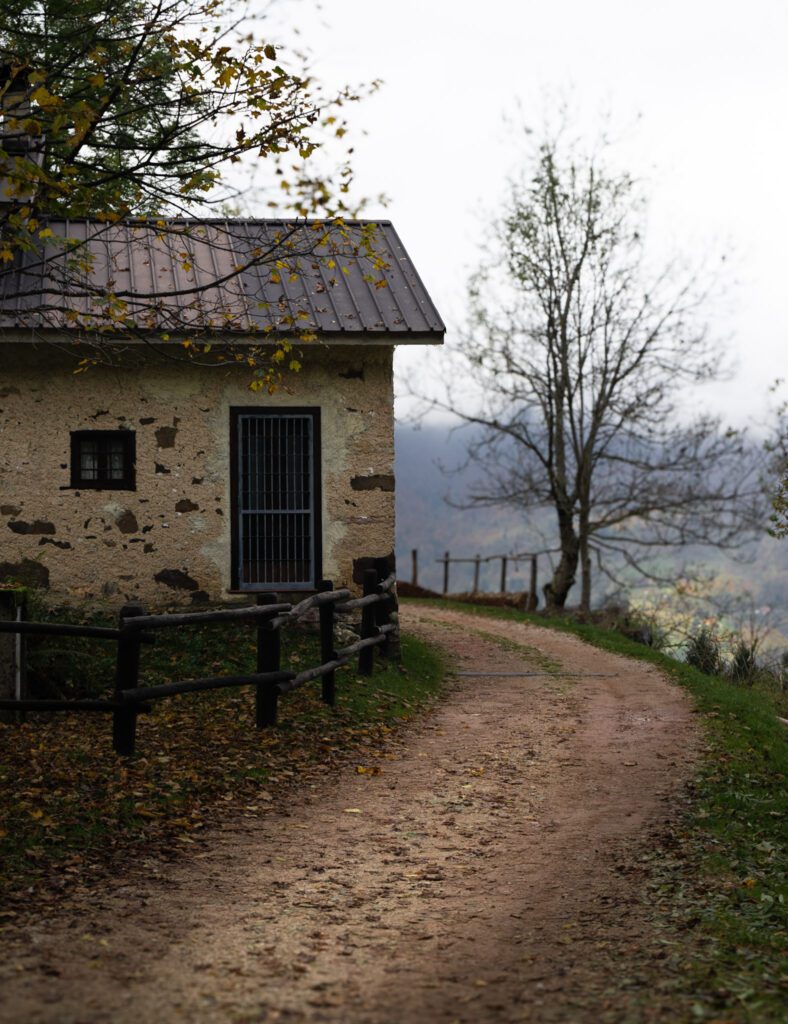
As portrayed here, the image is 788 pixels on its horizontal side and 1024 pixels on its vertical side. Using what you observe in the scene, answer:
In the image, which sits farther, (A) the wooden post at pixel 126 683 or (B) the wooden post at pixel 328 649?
(B) the wooden post at pixel 328 649

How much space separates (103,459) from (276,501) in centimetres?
208

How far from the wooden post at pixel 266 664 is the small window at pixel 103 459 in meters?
4.01

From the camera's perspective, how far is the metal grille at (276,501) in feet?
43.3

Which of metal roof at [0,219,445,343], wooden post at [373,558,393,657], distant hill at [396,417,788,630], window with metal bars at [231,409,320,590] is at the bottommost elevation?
distant hill at [396,417,788,630]

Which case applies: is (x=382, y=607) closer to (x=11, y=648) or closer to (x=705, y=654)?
(x=11, y=648)

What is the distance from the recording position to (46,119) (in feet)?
30.2

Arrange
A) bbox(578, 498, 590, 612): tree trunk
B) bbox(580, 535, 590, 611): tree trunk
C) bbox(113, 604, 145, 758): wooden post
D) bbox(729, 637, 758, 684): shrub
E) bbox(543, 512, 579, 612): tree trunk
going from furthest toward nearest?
bbox(543, 512, 579, 612): tree trunk
bbox(578, 498, 590, 612): tree trunk
bbox(580, 535, 590, 611): tree trunk
bbox(729, 637, 758, 684): shrub
bbox(113, 604, 145, 758): wooden post

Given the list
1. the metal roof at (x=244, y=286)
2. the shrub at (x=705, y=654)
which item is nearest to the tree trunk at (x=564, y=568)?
the shrub at (x=705, y=654)

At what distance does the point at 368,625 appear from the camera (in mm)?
12258

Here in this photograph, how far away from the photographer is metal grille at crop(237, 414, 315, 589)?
1319cm

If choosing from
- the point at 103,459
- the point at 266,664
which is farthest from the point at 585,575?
the point at 266,664

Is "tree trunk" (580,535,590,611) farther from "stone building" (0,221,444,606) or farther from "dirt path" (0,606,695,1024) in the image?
"dirt path" (0,606,695,1024)

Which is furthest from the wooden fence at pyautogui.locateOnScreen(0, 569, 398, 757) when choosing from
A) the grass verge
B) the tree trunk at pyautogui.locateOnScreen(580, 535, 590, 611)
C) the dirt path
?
the tree trunk at pyautogui.locateOnScreen(580, 535, 590, 611)

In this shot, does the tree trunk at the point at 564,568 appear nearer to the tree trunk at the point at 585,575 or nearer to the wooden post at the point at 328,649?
the tree trunk at the point at 585,575
